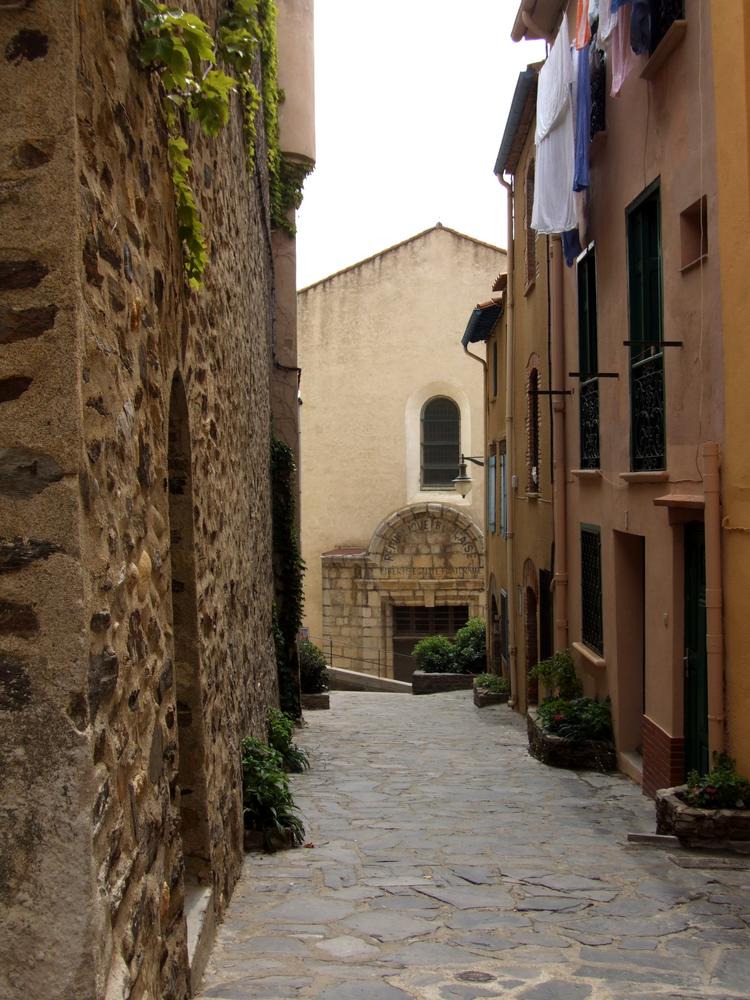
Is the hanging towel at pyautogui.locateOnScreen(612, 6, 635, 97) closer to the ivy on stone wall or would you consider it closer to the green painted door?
the green painted door

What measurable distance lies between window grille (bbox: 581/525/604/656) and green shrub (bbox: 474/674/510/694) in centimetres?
650

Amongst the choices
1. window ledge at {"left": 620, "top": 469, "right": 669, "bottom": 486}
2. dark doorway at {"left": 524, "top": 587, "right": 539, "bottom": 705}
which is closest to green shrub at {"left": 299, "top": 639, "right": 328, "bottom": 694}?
dark doorway at {"left": 524, "top": 587, "right": 539, "bottom": 705}

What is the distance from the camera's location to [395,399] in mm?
28469

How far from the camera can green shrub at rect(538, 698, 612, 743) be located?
34.5ft

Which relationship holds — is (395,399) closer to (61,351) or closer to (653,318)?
(653,318)

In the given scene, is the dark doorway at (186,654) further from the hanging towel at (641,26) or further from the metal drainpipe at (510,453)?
the metal drainpipe at (510,453)

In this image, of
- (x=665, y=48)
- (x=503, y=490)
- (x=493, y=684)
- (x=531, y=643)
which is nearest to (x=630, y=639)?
(x=665, y=48)

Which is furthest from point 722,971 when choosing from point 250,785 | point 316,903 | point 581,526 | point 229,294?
point 581,526

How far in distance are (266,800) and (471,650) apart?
51.5 ft

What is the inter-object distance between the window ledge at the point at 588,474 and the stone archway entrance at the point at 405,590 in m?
15.2

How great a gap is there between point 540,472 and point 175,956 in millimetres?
11354

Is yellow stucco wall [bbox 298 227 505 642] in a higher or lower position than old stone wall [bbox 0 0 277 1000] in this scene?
higher

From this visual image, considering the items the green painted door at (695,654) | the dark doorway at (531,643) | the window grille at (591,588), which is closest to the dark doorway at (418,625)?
the dark doorway at (531,643)

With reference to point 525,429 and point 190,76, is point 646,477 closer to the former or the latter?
point 190,76
